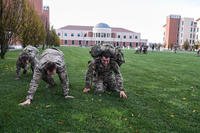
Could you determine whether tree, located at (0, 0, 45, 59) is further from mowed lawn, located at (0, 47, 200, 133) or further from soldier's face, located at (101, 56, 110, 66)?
soldier's face, located at (101, 56, 110, 66)

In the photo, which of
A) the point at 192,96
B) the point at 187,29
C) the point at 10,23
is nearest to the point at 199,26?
the point at 187,29

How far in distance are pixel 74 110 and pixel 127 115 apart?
43.3 inches

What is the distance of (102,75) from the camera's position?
877 centimetres

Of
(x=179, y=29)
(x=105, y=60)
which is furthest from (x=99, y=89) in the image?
(x=179, y=29)

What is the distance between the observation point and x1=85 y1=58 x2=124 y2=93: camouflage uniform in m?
8.42

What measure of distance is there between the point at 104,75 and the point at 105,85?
1.11ft

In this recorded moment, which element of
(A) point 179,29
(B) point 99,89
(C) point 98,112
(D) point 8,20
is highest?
(A) point 179,29

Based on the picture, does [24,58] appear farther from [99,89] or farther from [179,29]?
[179,29]

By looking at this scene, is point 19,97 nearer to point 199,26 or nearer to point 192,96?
point 192,96

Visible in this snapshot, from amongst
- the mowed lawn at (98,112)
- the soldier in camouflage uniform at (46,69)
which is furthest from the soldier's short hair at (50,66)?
the mowed lawn at (98,112)

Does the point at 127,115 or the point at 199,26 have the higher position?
the point at 199,26

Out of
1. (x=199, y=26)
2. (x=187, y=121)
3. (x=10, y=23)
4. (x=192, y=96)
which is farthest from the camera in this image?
(x=199, y=26)

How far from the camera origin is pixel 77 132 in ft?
17.1

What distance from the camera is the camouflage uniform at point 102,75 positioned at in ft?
27.6
